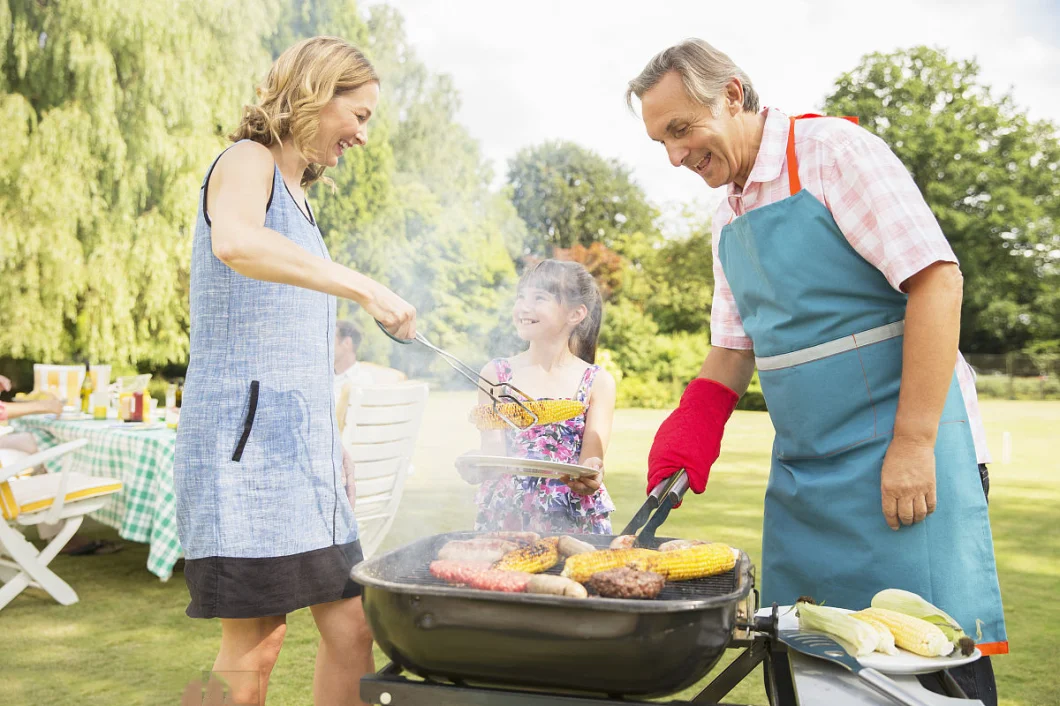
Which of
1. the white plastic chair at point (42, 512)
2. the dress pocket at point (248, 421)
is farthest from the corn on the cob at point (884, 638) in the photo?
the white plastic chair at point (42, 512)

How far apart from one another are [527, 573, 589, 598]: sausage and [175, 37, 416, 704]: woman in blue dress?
0.62m

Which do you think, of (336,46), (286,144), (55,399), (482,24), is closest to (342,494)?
(286,144)

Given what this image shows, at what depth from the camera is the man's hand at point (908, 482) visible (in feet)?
5.50

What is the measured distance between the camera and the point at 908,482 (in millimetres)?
1685

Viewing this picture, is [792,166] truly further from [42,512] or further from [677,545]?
[42,512]

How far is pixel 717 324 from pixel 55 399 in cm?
524

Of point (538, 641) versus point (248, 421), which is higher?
point (248, 421)

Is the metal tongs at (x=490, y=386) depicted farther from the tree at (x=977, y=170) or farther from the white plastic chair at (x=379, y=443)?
the tree at (x=977, y=170)

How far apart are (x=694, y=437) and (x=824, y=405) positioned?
0.29 meters

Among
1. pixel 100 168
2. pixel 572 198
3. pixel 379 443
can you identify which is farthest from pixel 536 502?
pixel 572 198

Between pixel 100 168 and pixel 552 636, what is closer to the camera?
pixel 552 636

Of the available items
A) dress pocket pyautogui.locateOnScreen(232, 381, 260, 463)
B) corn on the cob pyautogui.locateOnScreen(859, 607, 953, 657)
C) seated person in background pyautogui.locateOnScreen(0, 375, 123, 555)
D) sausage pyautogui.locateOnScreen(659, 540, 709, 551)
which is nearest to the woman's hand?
dress pocket pyautogui.locateOnScreen(232, 381, 260, 463)

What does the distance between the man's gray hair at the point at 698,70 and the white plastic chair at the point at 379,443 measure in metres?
3.00

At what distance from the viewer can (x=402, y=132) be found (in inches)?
1094
